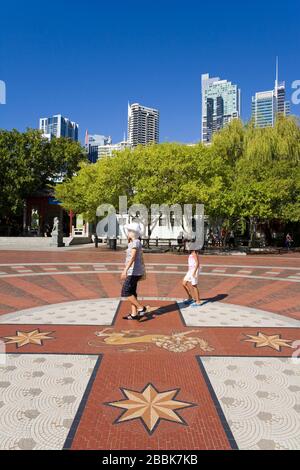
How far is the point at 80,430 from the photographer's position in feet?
11.9

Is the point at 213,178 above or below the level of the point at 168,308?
above

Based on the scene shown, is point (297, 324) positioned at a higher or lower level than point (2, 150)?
lower

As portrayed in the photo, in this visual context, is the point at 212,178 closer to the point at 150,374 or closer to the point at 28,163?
the point at 150,374

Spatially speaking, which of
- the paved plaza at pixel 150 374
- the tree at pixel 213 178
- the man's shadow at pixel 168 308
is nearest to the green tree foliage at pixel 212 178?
the tree at pixel 213 178

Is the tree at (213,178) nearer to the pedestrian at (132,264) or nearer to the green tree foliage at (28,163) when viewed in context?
the green tree foliage at (28,163)

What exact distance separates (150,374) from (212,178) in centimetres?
2247

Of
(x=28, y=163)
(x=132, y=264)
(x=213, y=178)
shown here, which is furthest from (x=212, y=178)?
(x=28, y=163)

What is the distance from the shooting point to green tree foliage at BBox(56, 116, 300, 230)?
2531 centimetres

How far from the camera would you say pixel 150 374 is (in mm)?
4953
